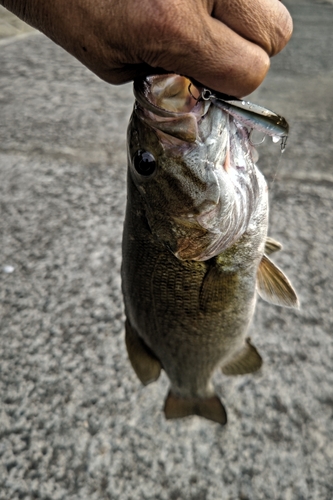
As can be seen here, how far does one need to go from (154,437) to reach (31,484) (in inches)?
20.2

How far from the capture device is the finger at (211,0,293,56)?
96cm

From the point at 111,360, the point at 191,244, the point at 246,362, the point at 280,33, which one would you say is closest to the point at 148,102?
the point at 280,33

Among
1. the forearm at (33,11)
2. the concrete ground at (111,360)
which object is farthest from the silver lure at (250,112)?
the concrete ground at (111,360)

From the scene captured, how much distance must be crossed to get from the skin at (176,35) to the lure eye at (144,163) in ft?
0.75

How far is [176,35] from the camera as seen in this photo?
0.91 m

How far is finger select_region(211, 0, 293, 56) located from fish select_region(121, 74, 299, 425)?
6.0 inches

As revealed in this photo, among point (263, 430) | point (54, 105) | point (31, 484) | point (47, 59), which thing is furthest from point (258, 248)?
point (47, 59)

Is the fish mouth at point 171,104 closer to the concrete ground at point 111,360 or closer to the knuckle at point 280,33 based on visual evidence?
the knuckle at point 280,33

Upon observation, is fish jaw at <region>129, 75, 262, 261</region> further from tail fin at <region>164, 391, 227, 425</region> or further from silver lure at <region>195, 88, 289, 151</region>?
tail fin at <region>164, 391, 227, 425</region>

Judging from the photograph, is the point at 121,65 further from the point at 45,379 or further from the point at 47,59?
the point at 47,59

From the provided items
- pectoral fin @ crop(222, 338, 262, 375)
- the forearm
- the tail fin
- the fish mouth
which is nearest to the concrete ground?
the tail fin

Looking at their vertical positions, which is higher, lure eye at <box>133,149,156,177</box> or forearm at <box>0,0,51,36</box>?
forearm at <box>0,0,51,36</box>

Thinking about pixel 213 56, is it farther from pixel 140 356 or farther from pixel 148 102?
pixel 140 356

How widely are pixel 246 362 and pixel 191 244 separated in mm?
777
